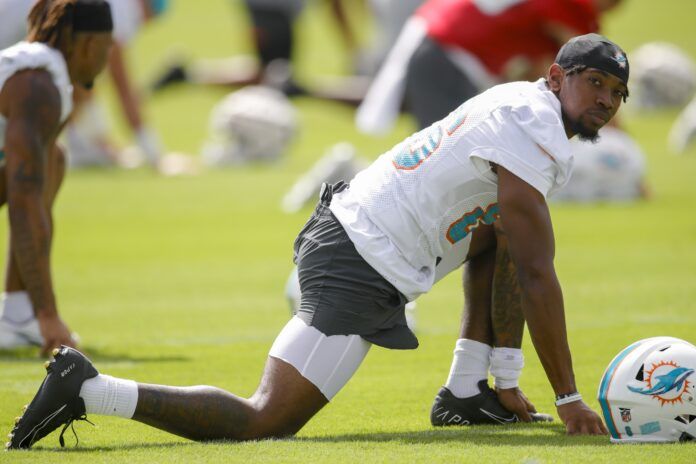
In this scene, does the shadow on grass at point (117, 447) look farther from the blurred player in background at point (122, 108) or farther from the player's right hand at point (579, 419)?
the blurred player in background at point (122, 108)

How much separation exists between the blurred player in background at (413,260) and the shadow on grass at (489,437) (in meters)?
0.10

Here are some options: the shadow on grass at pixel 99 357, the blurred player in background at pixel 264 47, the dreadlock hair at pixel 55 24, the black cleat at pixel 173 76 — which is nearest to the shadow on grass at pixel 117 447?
the shadow on grass at pixel 99 357

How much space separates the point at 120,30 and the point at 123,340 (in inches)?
321

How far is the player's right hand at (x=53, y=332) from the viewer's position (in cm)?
693

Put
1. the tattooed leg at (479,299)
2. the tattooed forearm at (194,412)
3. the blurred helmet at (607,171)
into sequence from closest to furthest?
1. the tattooed forearm at (194,412)
2. the tattooed leg at (479,299)
3. the blurred helmet at (607,171)

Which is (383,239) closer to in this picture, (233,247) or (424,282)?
(424,282)

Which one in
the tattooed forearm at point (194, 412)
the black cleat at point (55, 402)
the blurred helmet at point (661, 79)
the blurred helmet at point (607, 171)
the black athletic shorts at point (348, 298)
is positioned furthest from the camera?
the blurred helmet at point (661, 79)

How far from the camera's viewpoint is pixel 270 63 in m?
22.5

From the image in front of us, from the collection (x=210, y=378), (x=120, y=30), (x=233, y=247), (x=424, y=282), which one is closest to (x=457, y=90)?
(x=233, y=247)

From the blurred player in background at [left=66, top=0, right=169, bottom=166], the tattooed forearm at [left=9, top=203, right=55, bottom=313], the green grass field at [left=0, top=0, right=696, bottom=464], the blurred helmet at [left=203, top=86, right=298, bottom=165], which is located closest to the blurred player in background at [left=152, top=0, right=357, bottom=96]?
the green grass field at [left=0, top=0, right=696, bottom=464]

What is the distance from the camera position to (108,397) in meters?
5.10

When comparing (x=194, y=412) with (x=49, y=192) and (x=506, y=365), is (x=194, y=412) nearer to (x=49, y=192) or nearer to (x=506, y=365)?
(x=506, y=365)

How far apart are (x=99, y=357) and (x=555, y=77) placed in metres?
3.23

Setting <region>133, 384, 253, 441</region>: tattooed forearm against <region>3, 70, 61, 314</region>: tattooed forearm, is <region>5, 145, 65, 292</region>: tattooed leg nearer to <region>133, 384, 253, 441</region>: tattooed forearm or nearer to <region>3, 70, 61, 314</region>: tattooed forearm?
<region>3, 70, 61, 314</region>: tattooed forearm
